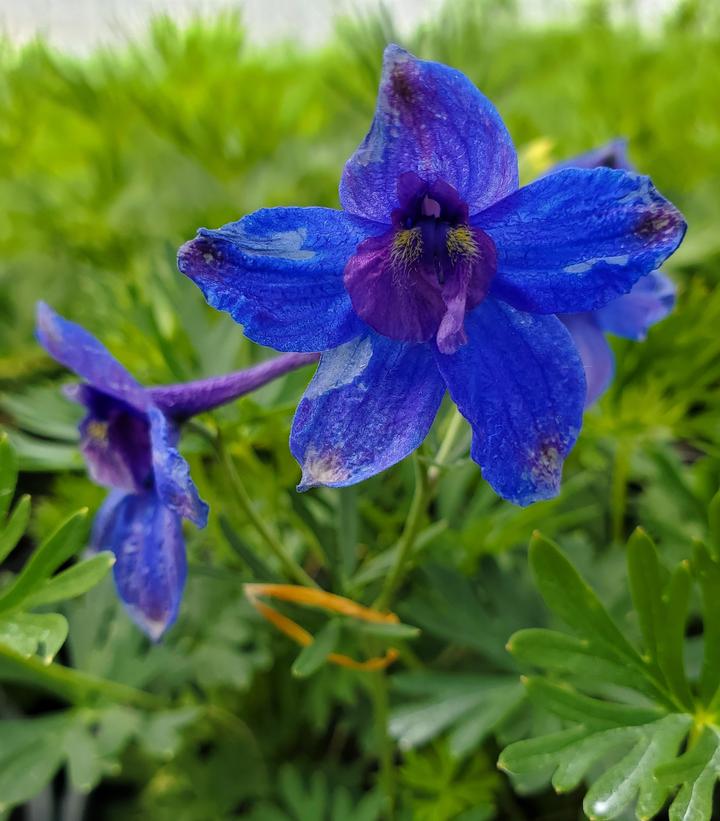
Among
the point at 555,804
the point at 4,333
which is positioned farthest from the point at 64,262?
the point at 555,804

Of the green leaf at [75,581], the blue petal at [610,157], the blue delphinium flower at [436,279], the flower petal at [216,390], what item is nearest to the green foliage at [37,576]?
the green leaf at [75,581]

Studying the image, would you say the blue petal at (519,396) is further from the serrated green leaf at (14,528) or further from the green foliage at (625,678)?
the serrated green leaf at (14,528)

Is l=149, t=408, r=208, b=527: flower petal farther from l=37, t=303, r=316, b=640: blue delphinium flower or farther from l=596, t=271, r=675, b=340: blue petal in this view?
l=596, t=271, r=675, b=340: blue petal

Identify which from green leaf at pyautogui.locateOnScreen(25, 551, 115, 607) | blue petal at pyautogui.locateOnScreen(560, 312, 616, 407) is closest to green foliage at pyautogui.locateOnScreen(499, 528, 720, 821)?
blue petal at pyautogui.locateOnScreen(560, 312, 616, 407)

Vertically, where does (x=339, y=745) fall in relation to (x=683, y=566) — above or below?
below

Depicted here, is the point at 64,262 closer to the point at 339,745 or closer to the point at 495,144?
the point at 339,745

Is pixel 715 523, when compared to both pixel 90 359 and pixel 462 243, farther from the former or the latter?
pixel 90 359
